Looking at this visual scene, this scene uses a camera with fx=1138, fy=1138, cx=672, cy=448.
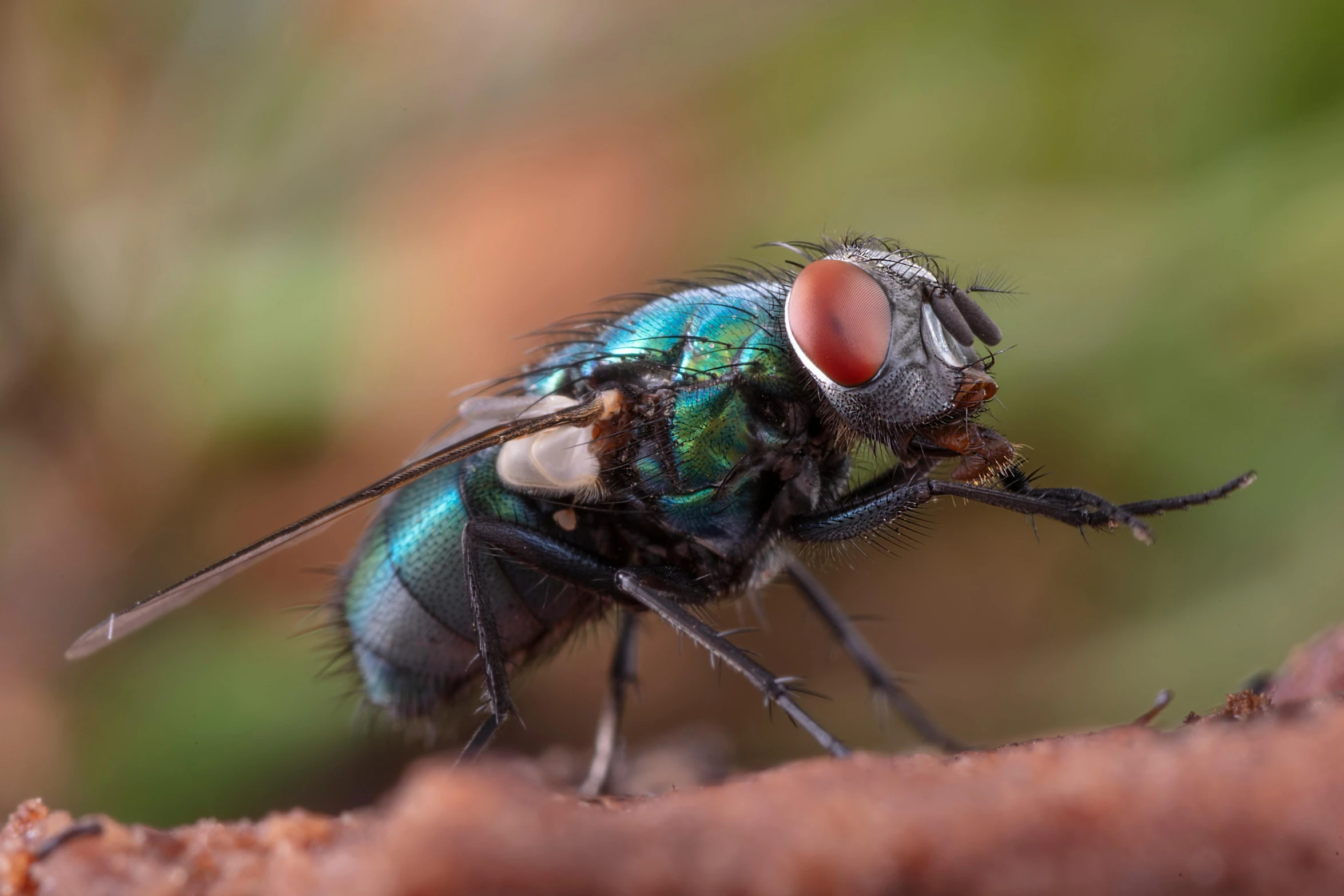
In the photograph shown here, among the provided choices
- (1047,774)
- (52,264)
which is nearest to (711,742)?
(1047,774)

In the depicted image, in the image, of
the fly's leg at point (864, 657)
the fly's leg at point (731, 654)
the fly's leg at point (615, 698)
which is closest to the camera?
the fly's leg at point (731, 654)

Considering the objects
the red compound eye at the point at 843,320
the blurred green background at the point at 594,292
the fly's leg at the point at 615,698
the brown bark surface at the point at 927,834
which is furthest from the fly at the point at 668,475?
the brown bark surface at the point at 927,834

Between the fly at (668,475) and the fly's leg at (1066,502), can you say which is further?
the fly at (668,475)

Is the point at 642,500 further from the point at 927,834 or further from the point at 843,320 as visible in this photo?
the point at 927,834

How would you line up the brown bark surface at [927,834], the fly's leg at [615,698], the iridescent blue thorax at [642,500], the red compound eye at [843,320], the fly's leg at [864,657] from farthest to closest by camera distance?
the fly's leg at [864,657], the fly's leg at [615,698], the iridescent blue thorax at [642,500], the red compound eye at [843,320], the brown bark surface at [927,834]

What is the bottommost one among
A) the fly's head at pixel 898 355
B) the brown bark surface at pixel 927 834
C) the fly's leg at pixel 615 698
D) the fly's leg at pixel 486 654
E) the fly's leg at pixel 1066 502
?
the fly's leg at pixel 615 698

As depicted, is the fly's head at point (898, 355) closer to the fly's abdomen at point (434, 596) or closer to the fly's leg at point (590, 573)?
the fly's leg at point (590, 573)

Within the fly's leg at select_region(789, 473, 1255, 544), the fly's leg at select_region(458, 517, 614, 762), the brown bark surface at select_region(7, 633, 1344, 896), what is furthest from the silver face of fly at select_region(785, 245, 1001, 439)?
the brown bark surface at select_region(7, 633, 1344, 896)

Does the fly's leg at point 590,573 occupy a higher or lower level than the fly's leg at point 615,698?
higher
